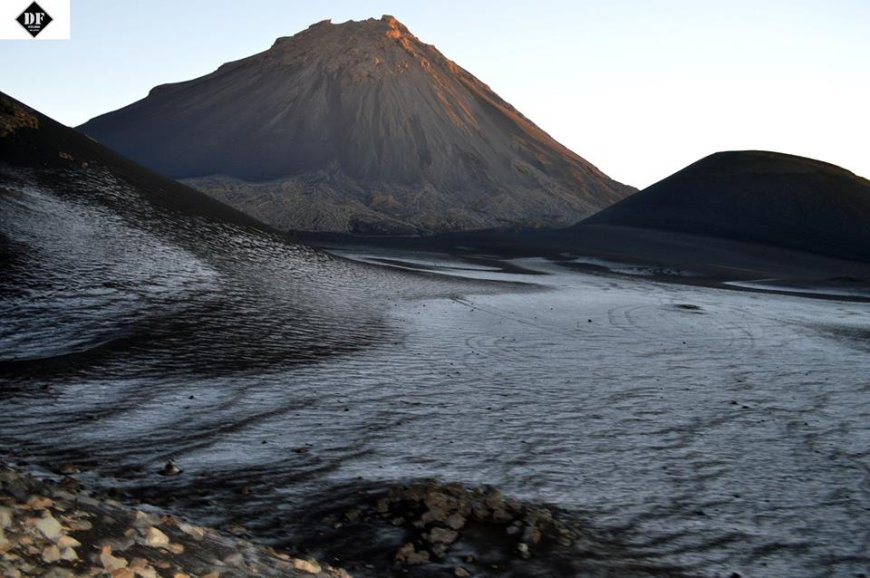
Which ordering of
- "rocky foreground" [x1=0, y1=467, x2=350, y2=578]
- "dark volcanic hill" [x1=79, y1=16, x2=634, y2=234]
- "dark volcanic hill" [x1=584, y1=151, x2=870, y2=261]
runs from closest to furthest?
"rocky foreground" [x1=0, y1=467, x2=350, y2=578]
"dark volcanic hill" [x1=584, y1=151, x2=870, y2=261]
"dark volcanic hill" [x1=79, y1=16, x2=634, y2=234]

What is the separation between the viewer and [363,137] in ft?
254

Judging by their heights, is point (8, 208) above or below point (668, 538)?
above

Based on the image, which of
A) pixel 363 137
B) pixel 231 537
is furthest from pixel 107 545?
pixel 363 137

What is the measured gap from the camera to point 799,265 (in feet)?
128

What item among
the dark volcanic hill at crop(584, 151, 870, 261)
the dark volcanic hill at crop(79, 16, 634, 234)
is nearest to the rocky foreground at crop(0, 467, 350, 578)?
the dark volcanic hill at crop(584, 151, 870, 261)

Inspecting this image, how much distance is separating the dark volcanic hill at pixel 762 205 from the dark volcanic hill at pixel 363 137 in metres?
11.8

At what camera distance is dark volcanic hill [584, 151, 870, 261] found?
1770 inches

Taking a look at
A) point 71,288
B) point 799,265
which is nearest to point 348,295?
point 71,288

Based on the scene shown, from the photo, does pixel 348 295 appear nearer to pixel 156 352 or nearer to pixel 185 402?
pixel 156 352

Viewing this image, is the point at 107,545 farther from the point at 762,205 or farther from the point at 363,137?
the point at 363,137

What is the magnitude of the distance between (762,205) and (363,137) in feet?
128

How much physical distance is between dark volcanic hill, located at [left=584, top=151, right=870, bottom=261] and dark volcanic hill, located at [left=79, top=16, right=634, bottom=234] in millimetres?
11848

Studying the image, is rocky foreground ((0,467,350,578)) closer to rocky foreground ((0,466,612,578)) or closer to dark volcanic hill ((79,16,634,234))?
rocky foreground ((0,466,612,578))

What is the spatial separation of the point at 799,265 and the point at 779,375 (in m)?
33.0
